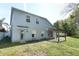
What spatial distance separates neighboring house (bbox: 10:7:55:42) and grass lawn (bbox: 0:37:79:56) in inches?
4.8

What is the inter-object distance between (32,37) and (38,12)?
48 cm

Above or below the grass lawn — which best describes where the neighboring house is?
above

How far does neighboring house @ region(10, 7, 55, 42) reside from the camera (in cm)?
260

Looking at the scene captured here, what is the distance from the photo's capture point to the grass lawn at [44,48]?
2.55 m

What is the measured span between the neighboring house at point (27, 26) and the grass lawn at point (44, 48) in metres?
0.12

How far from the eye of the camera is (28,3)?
2.67 meters

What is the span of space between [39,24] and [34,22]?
0.33ft

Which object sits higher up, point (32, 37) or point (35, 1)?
point (35, 1)

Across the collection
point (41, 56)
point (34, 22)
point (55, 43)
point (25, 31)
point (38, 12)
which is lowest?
point (41, 56)

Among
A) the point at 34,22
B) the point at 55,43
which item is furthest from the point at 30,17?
the point at 55,43

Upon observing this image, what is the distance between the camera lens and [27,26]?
263 centimetres

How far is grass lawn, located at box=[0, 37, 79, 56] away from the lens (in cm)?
255

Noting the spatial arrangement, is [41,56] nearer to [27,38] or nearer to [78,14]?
[27,38]

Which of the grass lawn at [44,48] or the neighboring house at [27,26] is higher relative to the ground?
the neighboring house at [27,26]
